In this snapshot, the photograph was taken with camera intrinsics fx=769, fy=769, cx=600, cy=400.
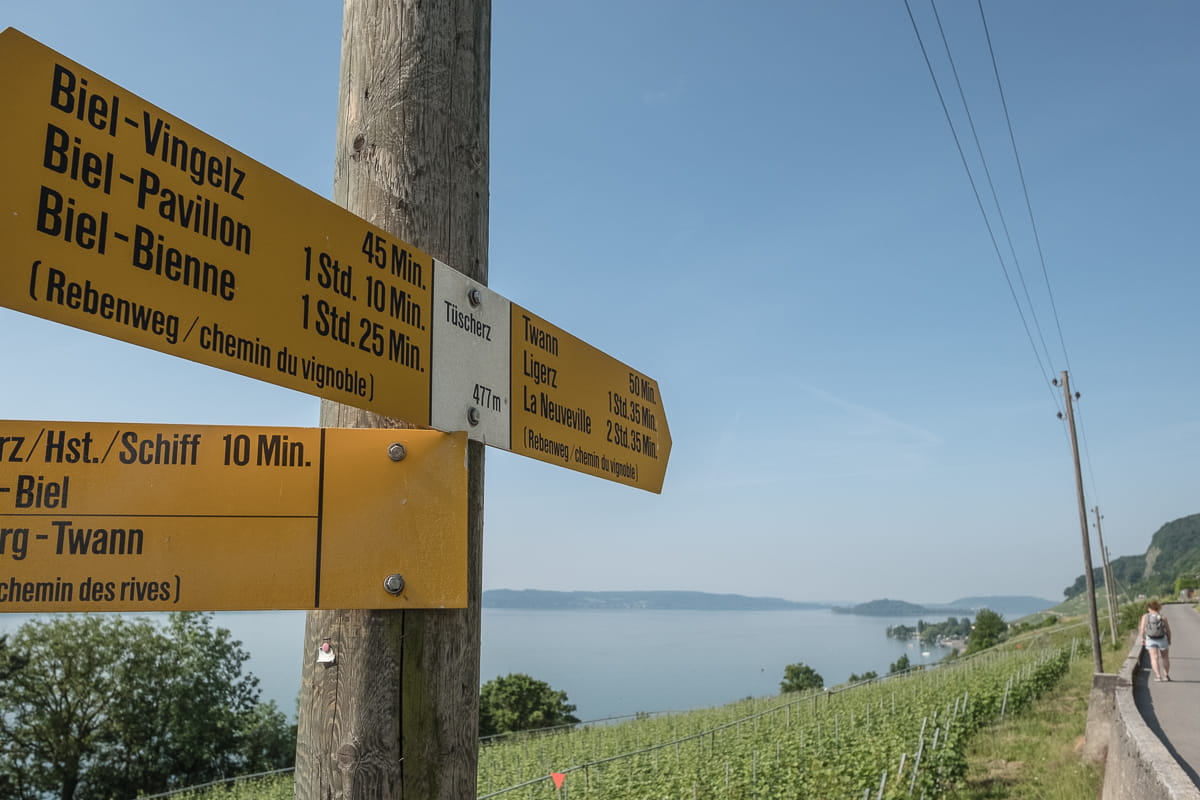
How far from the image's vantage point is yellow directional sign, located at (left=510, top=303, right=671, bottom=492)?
64.4 inches

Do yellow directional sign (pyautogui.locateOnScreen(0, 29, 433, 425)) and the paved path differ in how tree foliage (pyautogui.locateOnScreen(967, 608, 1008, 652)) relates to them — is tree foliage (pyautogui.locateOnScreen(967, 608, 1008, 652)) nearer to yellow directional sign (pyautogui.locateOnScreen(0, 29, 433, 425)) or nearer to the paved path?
the paved path

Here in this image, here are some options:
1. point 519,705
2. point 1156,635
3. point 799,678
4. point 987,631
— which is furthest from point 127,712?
point 987,631

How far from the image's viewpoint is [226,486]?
1.18m

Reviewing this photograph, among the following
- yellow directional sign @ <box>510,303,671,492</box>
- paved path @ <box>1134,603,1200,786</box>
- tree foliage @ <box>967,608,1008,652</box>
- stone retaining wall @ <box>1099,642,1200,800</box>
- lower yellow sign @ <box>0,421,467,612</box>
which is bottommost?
tree foliage @ <box>967,608,1008,652</box>

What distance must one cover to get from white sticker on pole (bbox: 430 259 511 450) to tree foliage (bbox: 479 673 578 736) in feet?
191

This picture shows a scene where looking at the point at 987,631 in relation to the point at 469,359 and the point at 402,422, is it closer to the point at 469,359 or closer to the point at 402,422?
the point at 469,359

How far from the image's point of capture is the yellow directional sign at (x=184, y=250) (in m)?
0.89

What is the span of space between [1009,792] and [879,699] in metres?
11.8

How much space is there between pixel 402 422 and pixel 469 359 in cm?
19

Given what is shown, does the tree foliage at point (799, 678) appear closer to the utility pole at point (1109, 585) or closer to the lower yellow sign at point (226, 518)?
the utility pole at point (1109, 585)

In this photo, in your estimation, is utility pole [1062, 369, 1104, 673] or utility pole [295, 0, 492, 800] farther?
utility pole [1062, 369, 1104, 673]

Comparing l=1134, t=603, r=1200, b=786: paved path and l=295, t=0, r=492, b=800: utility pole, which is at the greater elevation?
l=295, t=0, r=492, b=800: utility pole

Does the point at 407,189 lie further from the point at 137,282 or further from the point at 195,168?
the point at 137,282

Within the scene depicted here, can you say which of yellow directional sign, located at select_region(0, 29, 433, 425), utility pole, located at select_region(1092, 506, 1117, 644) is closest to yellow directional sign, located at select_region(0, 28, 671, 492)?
yellow directional sign, located at select_region(0, 29, 433, 425)
